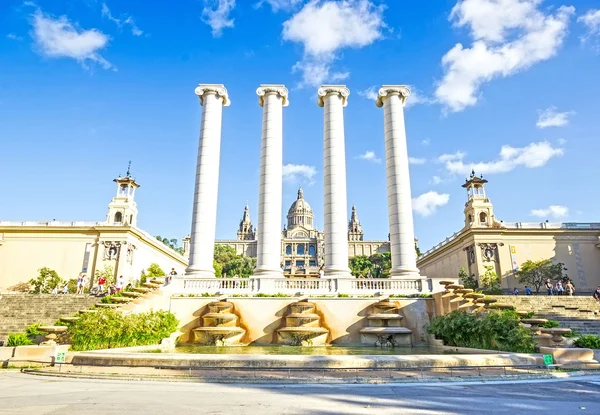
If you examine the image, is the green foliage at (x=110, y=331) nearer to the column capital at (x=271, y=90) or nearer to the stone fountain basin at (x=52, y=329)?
the stone fountain basin at (x=52, y=329)

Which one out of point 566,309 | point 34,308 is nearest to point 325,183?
point 566,309

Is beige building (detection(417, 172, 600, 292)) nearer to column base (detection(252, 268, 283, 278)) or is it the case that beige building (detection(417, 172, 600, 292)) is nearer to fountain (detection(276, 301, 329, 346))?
column base (detection(252, 268, 283, 278))

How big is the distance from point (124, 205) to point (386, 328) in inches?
2220

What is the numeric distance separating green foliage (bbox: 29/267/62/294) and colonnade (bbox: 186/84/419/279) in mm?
39930

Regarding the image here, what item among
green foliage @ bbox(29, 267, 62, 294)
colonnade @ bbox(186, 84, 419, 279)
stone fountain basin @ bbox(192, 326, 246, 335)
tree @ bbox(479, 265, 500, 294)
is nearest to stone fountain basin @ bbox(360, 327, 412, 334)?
colonnade @ bbox(186, 84, 419, 279)

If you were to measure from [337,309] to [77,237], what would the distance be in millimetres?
54936

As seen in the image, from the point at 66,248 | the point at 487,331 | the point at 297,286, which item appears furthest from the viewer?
the point at 66,248

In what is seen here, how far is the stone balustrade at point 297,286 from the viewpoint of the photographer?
1112 inches

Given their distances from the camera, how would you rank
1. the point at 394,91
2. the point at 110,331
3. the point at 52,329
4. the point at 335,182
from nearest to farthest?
the point at 52,329 → the point at 110,331 → the point at 335,182 → the point at 394,91

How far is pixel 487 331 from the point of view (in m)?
17.8

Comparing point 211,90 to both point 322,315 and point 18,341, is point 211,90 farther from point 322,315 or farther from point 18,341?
point 18,341

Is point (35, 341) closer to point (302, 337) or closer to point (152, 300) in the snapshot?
point (152, 300)

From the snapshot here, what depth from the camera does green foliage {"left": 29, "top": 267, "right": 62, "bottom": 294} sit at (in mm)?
58656

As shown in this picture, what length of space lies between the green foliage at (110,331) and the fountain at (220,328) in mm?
4575
